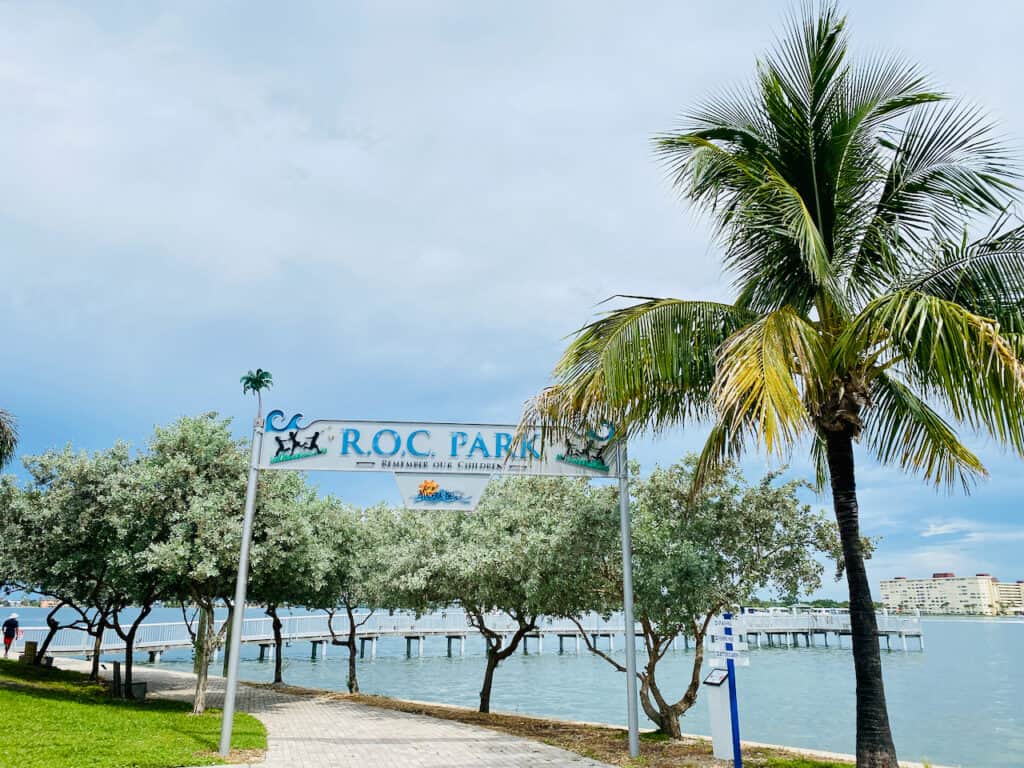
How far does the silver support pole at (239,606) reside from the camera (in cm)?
1013

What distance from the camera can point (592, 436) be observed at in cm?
1151

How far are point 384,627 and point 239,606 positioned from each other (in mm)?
40218

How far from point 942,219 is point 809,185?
5.75 ft

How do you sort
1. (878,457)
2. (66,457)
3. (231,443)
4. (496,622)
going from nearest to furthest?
(878,457)
(231,443)
(66,457)
(496,622)

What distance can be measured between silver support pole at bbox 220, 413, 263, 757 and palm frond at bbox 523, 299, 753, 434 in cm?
432

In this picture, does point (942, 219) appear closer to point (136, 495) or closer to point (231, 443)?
point (231, 443)

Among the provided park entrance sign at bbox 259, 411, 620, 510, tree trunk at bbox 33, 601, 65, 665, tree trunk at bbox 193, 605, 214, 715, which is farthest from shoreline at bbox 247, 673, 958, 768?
tree trunk at bbox 33, 601, 65, 665

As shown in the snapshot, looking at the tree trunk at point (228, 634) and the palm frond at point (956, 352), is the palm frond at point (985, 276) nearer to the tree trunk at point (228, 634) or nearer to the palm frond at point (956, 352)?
the palm frond at point (956, 352)

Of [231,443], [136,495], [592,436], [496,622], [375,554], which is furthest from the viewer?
[496,622]

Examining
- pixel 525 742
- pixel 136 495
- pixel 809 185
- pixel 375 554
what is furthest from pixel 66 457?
pixel 809 185

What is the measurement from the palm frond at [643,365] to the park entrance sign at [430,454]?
63.1 inches

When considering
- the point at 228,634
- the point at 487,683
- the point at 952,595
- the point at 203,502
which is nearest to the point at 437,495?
the point at 203,502

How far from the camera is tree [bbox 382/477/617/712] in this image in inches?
504

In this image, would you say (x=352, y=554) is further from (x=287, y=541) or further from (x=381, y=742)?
(x=381, y=742)
